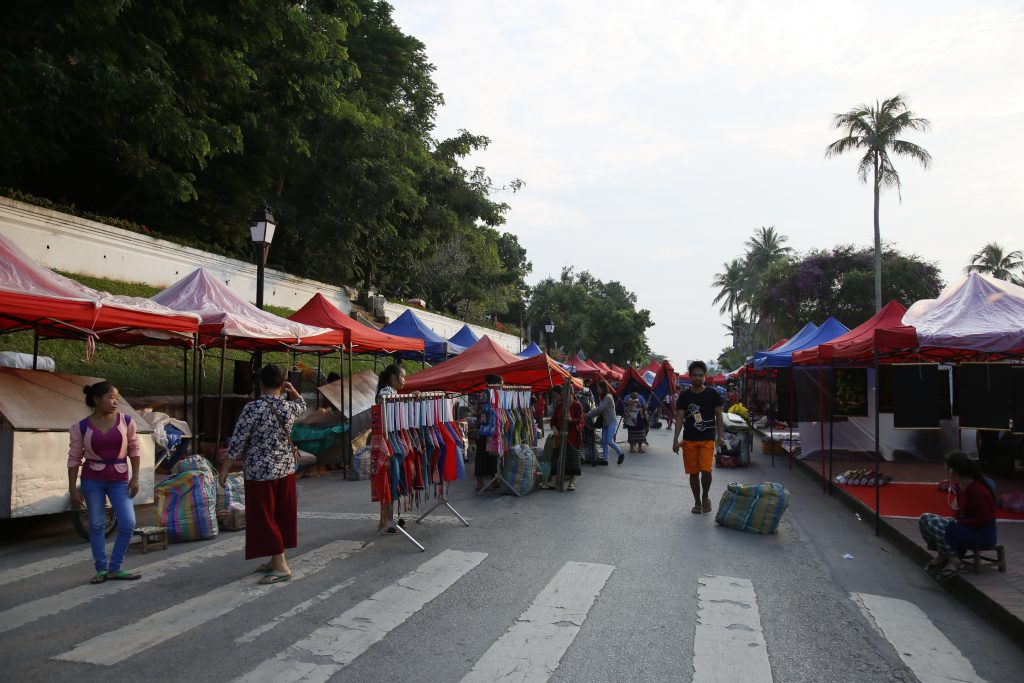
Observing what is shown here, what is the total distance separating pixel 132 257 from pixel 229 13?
24.8 ft

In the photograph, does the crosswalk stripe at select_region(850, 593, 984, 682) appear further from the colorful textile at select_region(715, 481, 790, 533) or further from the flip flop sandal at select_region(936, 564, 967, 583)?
the colorful textile at select_region(715, 481, 790, 533)

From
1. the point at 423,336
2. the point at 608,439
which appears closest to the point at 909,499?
the point at 608,439

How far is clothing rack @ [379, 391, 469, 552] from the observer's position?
24.7 ft

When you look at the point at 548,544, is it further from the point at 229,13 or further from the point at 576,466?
the point at 229,13

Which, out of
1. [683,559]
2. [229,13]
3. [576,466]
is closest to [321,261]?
[229,13]

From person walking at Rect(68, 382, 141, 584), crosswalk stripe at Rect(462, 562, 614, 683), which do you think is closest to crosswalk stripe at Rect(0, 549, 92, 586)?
person walking at Rect(68, 382, 141, 584)

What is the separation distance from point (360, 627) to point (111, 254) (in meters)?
18.5

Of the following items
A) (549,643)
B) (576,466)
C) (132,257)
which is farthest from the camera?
(132,257)

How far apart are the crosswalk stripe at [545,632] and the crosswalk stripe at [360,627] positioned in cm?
81

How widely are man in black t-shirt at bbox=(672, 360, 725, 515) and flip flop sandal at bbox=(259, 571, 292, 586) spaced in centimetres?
527

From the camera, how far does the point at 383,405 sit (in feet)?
24.4

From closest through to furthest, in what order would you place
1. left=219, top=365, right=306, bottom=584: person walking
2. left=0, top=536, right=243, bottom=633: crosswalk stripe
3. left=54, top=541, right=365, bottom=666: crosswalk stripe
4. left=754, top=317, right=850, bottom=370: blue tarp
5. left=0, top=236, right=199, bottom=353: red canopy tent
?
1. left=54, top=541, right=365, bottom=666: crosswalk stripe
2. left=0, top=536, right=243, bottom=633: crosswalk stripe
3. left=219, top=365, right=306, bottom=584: person walking
4. left=0, top=236, right=199, bottom=353: red canopy tent
5. left=754, top=317, right=850, bottom=370: blue tarp

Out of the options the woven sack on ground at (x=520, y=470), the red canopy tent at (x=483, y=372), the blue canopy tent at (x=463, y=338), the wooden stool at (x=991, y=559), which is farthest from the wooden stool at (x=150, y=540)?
the blue canopy tent at (x=463, y=338)

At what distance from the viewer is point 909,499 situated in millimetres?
10492
